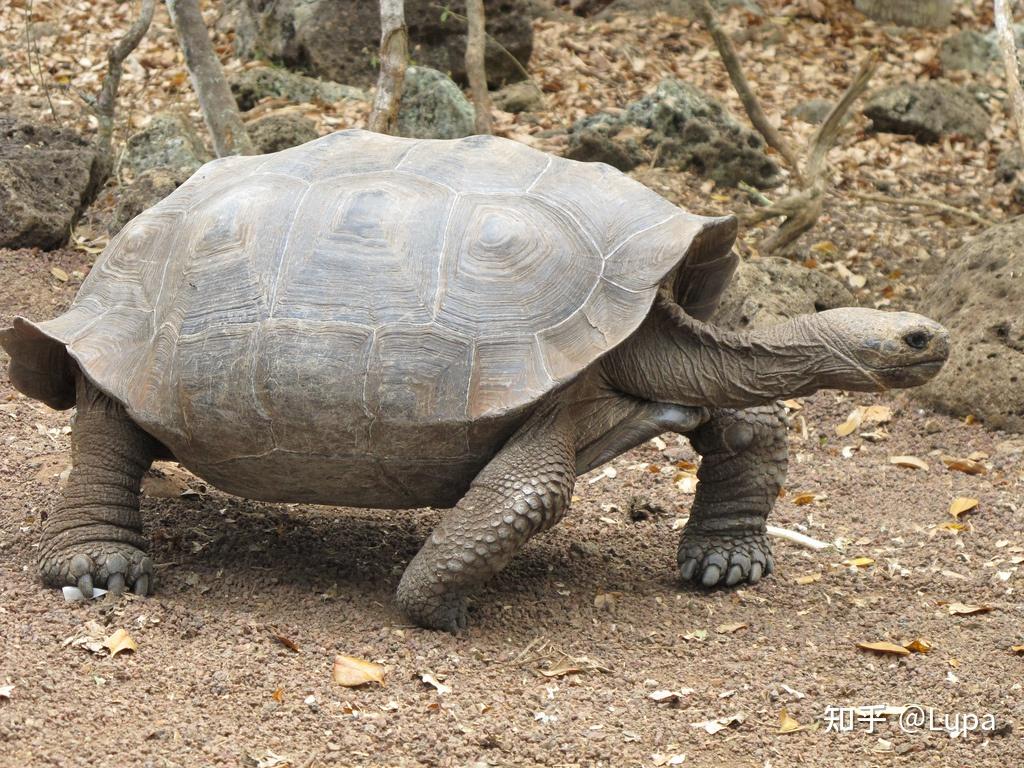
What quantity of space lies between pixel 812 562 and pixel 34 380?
129 inches

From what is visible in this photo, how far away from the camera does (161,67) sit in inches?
464

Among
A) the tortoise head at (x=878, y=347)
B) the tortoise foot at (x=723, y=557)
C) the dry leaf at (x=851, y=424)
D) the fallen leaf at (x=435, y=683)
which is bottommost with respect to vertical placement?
the dry leaf at (x=851, y=424)

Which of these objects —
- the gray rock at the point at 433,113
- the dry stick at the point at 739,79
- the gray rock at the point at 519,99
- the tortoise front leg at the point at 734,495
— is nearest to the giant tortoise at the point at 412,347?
the tortoise front leg at the point at 734,495

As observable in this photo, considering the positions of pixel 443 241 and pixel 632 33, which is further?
pixel 632 33

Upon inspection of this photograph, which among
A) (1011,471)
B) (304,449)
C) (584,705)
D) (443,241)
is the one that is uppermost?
(443,241)

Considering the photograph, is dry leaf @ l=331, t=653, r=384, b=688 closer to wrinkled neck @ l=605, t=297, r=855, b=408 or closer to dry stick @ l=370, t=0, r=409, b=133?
wrinkled neck @ l=605, t=297, r=855, b=408

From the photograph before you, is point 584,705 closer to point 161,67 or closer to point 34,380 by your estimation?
point 34,380

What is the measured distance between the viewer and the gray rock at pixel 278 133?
8586mm

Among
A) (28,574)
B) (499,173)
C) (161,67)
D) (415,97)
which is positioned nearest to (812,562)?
(499,173)

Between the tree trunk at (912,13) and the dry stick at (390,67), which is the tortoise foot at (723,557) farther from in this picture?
the tree trunk at (912,13)

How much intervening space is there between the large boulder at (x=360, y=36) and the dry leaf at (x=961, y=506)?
645 cm

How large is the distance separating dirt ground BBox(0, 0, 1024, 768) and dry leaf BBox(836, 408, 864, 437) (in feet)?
0.15

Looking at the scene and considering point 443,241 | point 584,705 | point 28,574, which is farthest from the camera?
point 28,574

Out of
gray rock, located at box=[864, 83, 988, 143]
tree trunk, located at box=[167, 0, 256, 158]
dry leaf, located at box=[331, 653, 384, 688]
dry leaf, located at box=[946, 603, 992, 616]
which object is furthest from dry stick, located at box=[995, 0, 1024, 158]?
dry leaf, located at box=[331, 653, 384, 688]
